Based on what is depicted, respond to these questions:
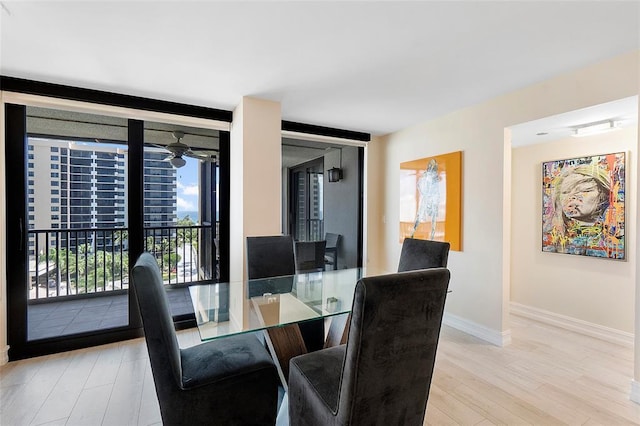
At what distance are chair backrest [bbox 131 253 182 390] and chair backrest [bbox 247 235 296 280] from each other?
4.22 ft

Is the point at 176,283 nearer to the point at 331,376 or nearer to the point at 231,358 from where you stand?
the point at 231,358

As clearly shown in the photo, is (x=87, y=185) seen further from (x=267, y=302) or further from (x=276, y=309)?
(x=276, y=309)

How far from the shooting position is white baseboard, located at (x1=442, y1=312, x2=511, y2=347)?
9.29ft

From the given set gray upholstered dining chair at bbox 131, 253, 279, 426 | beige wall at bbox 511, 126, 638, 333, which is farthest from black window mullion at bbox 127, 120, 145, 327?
beige wall at bbox 511, 126, 638, 333

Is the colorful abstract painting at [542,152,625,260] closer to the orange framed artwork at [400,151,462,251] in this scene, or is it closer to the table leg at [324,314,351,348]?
the orange framed artwork at [400,151,462,251]

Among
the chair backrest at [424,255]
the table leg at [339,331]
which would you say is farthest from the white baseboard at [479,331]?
the table leg at [339,331]

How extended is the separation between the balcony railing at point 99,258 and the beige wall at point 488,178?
2800 millimetres

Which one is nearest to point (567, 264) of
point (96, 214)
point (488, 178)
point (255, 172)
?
point (488, 178)

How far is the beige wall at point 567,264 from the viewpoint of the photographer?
2834mm

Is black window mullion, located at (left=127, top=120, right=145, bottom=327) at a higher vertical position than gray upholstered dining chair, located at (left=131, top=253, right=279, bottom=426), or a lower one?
higher

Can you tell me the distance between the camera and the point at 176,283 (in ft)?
13.0

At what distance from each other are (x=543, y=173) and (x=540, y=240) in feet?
2.53

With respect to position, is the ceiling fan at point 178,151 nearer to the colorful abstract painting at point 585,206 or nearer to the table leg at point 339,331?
the table leg at point 339,331

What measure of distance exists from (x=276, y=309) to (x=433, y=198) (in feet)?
7.90
